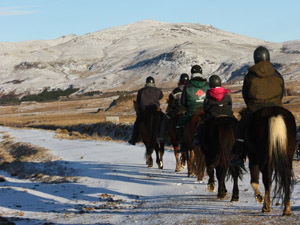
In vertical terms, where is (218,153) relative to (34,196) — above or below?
above

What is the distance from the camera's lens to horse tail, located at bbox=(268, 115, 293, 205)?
7898 millimetres

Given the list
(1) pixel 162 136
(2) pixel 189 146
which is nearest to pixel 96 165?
(1) pixel 162 136

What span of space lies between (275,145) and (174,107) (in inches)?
297

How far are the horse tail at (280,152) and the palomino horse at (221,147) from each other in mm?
1834

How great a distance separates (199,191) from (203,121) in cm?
173

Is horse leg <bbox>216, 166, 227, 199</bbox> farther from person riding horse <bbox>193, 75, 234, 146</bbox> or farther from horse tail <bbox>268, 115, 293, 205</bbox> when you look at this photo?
horse tail <bbox>268, 115, 293, 205</bbox>

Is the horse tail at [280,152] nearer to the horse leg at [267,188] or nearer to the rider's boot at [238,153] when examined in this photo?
the horse leg at [267,188]

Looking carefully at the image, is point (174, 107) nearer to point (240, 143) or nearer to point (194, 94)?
point (194, 94)

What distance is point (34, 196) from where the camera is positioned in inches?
552

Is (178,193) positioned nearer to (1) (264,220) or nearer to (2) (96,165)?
(1) (264,220)

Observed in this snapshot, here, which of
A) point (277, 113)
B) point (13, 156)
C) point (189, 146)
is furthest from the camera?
point (13, 156)

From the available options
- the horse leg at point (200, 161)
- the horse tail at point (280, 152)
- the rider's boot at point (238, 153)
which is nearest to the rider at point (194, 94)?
the horse leg at point (200, 161)

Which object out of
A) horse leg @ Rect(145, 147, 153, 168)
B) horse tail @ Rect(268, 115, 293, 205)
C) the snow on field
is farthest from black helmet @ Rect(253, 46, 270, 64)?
horse leg @ Rect(145, 147, 153, 168)

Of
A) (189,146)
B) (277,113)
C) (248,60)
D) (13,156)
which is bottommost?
(13,156)
